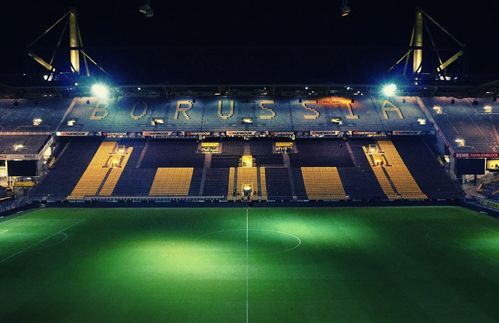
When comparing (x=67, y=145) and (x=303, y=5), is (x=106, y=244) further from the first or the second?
(x=67, y=145)

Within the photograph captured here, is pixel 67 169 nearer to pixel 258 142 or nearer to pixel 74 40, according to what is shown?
pixel 74 40

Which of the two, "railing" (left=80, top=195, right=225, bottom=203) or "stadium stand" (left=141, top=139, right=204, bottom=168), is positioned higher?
"stadium stand" (left=141, top=139, right=204, bottom=168)

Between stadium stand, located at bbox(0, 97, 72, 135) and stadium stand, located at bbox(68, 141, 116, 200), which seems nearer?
stadium stand, located at bbox(68, 141, 116, 200)

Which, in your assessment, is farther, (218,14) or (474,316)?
(218,14)

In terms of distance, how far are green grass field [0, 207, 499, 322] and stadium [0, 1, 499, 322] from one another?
106 millimetres

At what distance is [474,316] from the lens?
13.1 metres

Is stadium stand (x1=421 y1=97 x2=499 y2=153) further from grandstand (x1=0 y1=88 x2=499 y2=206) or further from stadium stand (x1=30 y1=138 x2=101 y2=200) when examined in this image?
stadium stand (x1=30 y1=138 x2=101 y2=200)

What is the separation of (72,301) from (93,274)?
3.14 metres

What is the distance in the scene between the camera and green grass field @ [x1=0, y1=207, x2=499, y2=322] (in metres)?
13.7

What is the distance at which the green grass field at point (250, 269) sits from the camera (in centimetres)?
1366

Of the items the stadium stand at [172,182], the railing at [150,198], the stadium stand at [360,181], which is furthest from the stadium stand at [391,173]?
the stadium stand at [172,182]

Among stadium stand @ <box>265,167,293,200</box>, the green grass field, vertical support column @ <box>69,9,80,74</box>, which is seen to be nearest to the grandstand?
stadium stand @ <box>265,167,293,200</box>

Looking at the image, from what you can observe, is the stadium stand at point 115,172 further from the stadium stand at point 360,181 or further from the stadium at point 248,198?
the stadium stand at point 360,181

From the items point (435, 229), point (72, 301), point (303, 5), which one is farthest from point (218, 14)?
point (72, 301)
